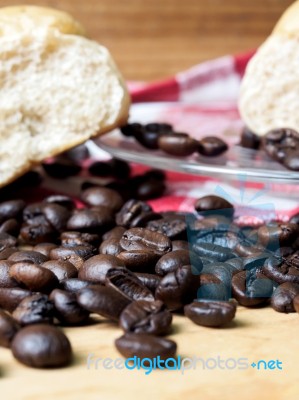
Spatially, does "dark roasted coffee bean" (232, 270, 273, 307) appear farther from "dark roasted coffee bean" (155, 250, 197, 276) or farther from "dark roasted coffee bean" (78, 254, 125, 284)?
"dark roasted coffee bean" (78, 254, 125, 284)

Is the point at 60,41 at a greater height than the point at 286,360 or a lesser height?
greater

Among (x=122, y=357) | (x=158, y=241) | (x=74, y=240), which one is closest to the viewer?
(x=122, y=357)

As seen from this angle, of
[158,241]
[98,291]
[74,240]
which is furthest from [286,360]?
[74,240]

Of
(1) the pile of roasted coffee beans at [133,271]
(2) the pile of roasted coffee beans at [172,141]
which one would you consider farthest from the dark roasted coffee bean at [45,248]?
(2) the pile of roasted coffee beans at [172,141]

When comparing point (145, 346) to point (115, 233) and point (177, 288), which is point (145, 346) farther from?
point (115, 233)

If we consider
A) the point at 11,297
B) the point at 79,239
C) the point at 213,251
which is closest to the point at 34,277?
the point at 11,297

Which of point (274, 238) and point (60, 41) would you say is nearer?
point (274, 238)

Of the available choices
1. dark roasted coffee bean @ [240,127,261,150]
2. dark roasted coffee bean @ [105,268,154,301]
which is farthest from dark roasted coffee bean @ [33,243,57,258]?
dark roasted coffee bean @ [240,127,261,150]

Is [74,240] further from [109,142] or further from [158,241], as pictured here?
[109,142]
